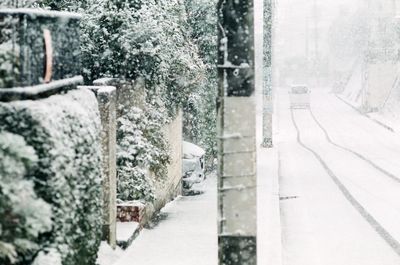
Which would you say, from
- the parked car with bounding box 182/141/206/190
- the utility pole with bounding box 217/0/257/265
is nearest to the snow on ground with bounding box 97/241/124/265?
the utility pole with bounding box 217/0/257/265

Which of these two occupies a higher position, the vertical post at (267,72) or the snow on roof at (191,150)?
the vertical post at (267,72)

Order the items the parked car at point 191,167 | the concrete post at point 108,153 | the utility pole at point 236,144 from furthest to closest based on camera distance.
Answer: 1. the parked car at point 191,167
2. the concrete post at point 108,153
3. the utility pole at point 236,144

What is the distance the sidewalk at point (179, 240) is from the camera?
8867 mm

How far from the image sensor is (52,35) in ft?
19.4

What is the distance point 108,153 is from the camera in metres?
8.75

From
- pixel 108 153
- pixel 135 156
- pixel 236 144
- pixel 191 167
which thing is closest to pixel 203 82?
pixel 191 167

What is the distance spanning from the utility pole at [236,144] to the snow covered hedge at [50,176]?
125 cm

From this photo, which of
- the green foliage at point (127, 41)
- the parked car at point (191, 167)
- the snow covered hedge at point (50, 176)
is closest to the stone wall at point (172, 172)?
the parked car at point (191, 167)

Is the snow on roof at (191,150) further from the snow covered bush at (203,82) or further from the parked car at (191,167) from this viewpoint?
the snow covered bush at (203,82)

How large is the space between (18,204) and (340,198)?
1163cm

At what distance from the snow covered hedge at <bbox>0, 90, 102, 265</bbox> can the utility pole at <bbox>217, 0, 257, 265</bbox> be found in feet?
4.09

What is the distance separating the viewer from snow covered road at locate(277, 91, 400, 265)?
10547 millimetres

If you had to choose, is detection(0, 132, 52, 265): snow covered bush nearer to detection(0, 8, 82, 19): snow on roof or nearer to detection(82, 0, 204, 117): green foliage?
detection(0, 8, 82, 19): snow on roof

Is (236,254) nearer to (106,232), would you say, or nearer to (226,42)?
(226,42)
